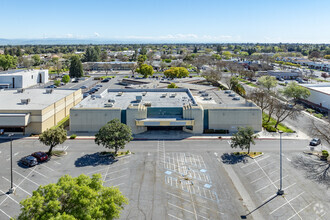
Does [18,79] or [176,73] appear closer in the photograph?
[18,79]

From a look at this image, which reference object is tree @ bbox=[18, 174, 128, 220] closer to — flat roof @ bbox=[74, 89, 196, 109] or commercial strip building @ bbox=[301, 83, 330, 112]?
flat roof @ bbox=[74, 89, 196, 109]

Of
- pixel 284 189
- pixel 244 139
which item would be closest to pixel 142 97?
pixel 244 139

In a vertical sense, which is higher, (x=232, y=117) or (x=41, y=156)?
(x=232, y=117)

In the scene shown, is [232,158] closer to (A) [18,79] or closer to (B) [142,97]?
(B) [142,97]

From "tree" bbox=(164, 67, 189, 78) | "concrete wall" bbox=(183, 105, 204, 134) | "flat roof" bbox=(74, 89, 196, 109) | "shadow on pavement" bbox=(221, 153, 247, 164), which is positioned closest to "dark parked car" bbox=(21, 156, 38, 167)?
"flat roof" bbox=(74, 89, 196, 109)

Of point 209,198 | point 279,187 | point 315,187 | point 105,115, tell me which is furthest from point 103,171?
point 315,187

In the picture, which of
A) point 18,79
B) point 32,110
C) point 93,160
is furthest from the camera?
point 18,79
